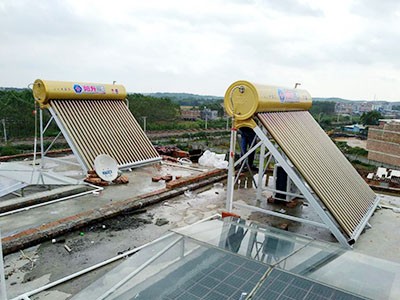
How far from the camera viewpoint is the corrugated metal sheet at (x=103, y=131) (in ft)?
35.3

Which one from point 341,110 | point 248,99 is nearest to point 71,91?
point 248,99

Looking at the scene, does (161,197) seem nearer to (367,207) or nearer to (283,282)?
(367,207)

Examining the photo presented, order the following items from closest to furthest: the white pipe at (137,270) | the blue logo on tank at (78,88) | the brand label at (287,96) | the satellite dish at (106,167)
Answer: the white pipe at (137,270) → the brand label at (287,96) → the satellite dish at (106,167) → the blue logo on tank at (78,88)

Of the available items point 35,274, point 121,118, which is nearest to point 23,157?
point 121,118

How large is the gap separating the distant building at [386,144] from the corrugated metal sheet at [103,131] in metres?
33.3

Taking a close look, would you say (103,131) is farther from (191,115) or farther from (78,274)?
(191,115)

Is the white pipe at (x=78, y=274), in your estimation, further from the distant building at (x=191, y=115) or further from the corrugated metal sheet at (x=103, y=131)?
the distant building at (x=191, y=115)

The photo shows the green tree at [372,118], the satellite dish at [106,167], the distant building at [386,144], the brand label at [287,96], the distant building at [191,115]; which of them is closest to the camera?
the brand label at [287,96]

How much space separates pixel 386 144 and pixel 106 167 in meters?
36.7

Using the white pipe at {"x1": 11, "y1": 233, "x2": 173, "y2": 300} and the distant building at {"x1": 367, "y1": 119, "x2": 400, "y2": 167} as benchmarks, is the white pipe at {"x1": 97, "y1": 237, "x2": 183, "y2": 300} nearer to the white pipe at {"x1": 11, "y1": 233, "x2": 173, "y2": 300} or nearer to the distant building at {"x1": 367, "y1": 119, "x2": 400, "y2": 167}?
the white pipe at {"x1": 11, "y1": 233, "x2": 173, "y2": 300}

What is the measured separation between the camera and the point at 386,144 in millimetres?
37594

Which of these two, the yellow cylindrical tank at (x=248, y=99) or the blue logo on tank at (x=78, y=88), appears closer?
the yellow cylindrical tank at (x=248, y=99)

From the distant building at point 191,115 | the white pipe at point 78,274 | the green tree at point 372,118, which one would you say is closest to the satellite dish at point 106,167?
the white pipe at point 78,274

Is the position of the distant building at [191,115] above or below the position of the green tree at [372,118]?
below
